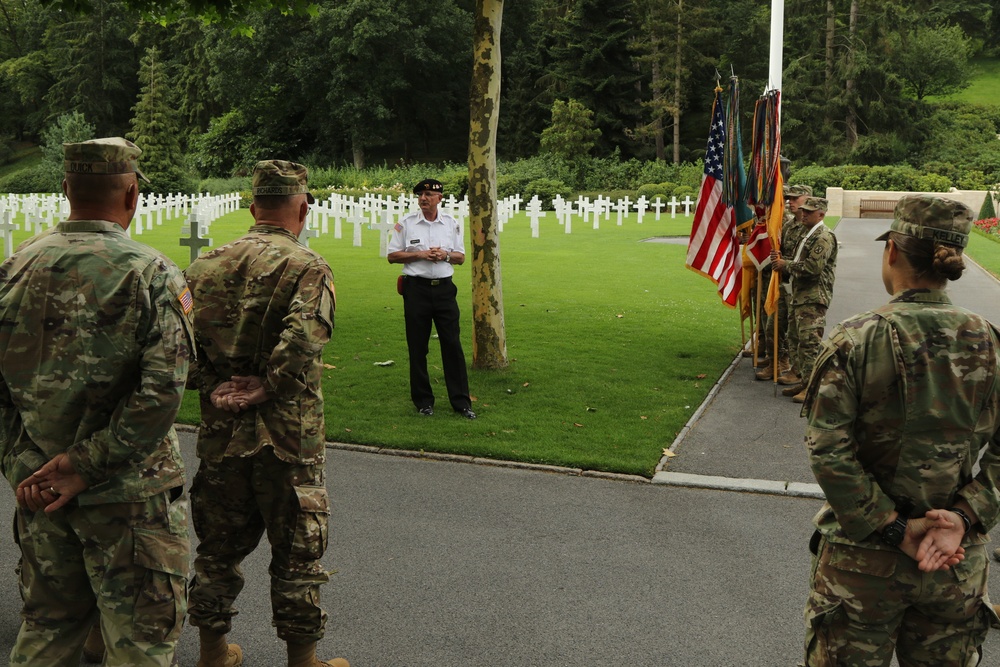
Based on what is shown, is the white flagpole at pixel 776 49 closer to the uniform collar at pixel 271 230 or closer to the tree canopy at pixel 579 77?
the uniform collar at pixel 271 230

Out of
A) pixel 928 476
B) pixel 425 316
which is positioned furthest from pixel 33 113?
pixel 928 476

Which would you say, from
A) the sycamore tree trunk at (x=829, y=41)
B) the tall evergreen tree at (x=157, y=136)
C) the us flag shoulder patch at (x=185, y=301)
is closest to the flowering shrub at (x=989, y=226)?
the us flag shoulder patch at (x=185, y=301)

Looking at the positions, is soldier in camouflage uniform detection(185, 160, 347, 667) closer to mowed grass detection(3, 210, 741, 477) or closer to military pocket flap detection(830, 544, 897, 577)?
military pocket flap detection(830, 544, 897, 577)

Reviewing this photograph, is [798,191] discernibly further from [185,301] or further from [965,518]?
[185,301]

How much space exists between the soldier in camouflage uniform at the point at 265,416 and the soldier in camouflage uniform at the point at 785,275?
7657 millimetres

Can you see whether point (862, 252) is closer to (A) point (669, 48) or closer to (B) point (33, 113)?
(A) point (669, 48)

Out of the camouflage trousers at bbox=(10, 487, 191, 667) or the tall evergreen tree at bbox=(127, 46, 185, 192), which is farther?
the tall evergreen tree at bbox=(127, 46, 185, 192)

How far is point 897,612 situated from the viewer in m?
3.20

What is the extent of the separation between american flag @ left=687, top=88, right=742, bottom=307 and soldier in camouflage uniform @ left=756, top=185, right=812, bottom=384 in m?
0.49

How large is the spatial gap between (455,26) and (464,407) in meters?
64.7

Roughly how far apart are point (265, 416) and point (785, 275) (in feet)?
26.7

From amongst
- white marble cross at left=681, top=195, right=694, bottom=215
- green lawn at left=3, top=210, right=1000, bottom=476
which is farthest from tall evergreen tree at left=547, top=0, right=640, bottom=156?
green lawn at left=3, top=210, right=1000, bottom=476

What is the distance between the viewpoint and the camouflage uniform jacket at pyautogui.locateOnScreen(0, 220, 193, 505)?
131 inches

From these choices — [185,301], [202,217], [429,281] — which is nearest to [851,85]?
[202,217]
